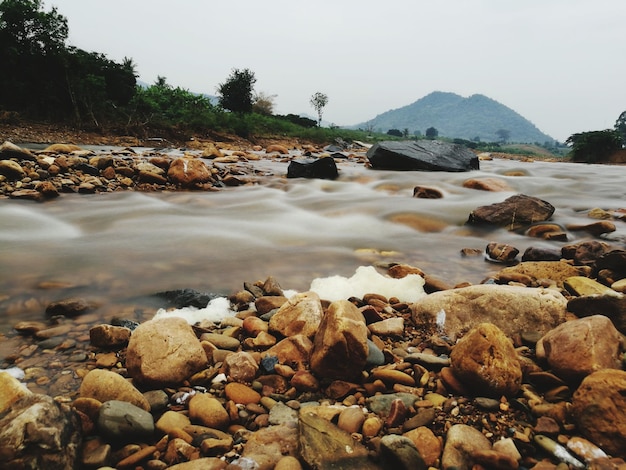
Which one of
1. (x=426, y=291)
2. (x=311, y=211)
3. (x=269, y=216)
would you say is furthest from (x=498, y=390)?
(x=311, y=211)

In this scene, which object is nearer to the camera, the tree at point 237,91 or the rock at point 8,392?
the rock at point 8,392

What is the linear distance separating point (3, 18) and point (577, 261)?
2816 cm

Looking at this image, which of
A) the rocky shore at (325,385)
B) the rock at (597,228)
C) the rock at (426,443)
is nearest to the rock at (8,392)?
the rocky shore at (325,385)

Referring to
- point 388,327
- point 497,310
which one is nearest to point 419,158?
point 497,310

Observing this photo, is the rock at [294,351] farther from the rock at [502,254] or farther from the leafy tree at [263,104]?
the leafy tree at [263,104]

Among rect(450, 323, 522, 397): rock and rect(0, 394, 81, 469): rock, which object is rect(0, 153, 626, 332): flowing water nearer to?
rect(0, 394, 81, 469): rock

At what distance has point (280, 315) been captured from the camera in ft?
7.95

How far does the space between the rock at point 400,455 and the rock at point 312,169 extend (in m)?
10.0

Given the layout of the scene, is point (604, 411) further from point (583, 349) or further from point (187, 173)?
point (187, 173)

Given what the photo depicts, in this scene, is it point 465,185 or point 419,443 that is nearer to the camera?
point 419,443

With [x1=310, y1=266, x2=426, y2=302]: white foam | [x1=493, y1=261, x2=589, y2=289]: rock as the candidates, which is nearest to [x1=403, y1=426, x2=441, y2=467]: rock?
[x1=310, y1=266, x2=426, y2=302]: white foam

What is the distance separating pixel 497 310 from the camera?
7.73 feet

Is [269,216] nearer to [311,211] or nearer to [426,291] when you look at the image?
[311,211]

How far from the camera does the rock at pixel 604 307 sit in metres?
2.10
